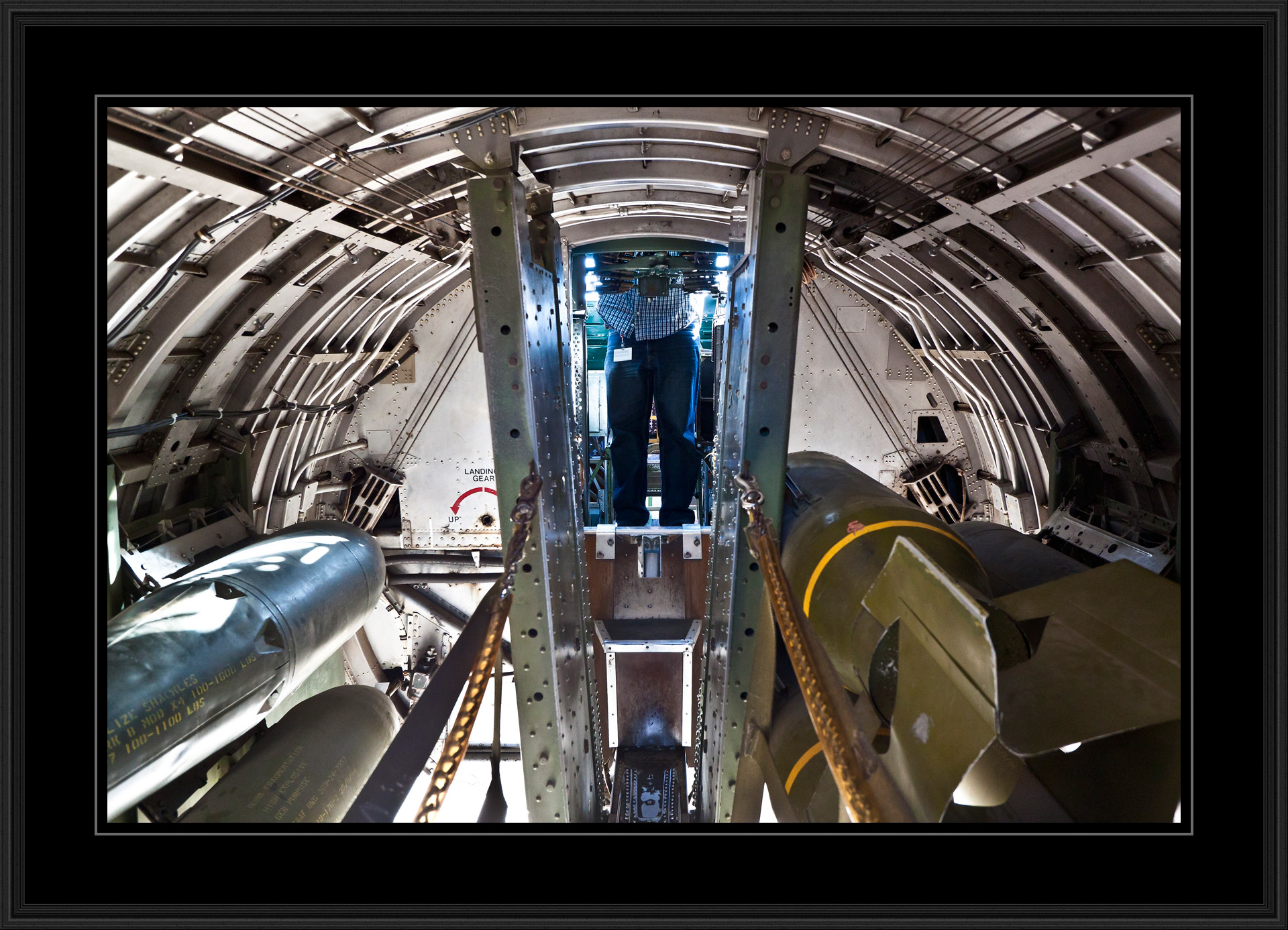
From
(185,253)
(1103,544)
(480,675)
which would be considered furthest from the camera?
(1103,544)

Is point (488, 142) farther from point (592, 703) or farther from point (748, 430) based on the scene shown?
point (592, 703)

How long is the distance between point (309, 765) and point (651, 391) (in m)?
3.27

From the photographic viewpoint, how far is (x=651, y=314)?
5113 millimetres

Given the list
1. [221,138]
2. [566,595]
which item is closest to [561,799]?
[566,595]

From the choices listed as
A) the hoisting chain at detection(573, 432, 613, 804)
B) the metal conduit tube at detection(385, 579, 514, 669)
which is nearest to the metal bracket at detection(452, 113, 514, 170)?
the hoisting chain at detection(573, 432, 613, 804)

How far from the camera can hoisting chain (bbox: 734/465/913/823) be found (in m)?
1.39

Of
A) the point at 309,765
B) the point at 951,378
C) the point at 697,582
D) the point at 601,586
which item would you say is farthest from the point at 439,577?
the point at 951,378

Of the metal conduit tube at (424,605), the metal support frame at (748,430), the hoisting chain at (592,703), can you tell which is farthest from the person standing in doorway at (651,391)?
the metal conduit tube at (424,605)

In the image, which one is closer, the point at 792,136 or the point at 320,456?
the point at 792,136

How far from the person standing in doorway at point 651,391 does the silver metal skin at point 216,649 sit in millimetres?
2069

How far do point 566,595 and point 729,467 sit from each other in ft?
3.23

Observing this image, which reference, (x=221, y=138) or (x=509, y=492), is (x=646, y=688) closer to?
(x=509, y=492)

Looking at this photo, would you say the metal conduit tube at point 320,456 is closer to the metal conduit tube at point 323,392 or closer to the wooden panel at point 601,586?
the metal conduit tube at point 323,392

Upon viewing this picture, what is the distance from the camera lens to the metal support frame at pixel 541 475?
2.70m
